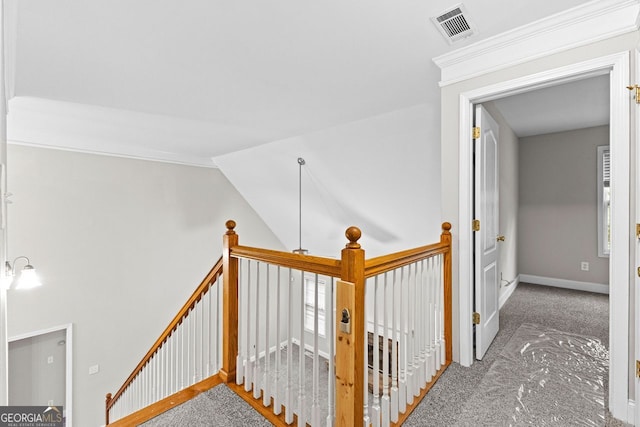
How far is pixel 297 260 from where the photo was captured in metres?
1.75

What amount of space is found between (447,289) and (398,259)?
791 mm

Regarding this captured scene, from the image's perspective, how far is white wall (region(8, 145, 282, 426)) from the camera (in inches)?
160

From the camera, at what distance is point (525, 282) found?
474cm

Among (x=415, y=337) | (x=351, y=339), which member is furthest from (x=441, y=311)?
(x=351, y=339)

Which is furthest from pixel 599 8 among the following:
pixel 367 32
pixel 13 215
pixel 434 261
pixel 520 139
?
pixel 13 215

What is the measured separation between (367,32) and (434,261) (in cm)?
159

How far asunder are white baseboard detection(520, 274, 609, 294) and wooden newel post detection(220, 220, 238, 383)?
4512 millimetres

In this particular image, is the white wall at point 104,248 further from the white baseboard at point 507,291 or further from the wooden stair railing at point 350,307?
the white baseboard at point 507,291

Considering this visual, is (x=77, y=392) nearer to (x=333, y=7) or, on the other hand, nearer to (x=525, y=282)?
(x=333, y=7)

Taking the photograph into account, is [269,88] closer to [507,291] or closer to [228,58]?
[228,58]

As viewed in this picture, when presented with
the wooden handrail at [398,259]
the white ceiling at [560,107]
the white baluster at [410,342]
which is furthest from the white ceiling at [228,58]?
the white baluster at [410,342]

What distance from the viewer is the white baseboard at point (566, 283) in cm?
415

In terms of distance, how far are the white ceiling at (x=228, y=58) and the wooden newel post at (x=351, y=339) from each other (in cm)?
131

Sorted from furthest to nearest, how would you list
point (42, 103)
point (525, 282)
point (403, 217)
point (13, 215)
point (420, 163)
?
point (525, 282)
point (403, 217)
point (13, 215)
point (420, 163)
point (42, 103)
